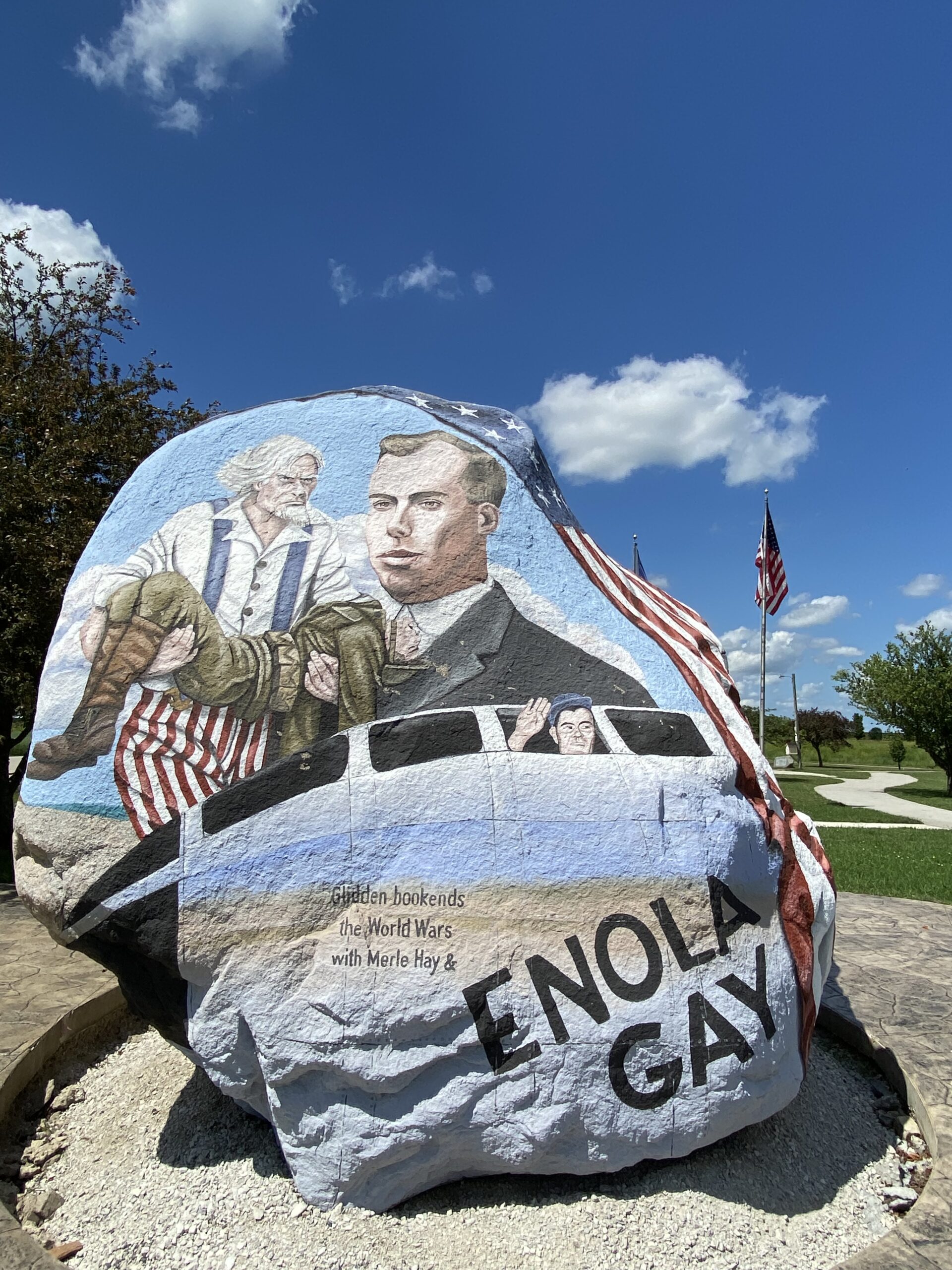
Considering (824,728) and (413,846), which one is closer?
(413,846)

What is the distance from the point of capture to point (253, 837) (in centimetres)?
338

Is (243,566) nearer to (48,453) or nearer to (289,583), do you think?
(289,583)

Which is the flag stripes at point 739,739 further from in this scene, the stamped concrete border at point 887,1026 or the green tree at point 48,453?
the green tree at point 48,453

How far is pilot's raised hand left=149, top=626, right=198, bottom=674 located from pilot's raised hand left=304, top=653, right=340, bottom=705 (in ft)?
1.86

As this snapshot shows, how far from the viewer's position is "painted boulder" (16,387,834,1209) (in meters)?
3.22

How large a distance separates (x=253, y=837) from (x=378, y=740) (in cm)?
66

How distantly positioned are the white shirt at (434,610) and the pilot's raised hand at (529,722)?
60cm

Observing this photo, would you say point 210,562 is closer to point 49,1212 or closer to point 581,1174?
point 49,1212

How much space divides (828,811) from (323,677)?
18.9 m

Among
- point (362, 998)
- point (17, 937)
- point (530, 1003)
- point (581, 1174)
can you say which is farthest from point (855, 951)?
point (17, 937)

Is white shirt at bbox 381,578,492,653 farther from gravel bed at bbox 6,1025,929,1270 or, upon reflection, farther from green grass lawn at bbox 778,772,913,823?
green grass lawn at bbox 778,772,913,823

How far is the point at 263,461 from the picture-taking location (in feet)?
14.2

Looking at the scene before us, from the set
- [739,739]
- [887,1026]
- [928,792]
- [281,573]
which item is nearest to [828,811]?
[928,792]

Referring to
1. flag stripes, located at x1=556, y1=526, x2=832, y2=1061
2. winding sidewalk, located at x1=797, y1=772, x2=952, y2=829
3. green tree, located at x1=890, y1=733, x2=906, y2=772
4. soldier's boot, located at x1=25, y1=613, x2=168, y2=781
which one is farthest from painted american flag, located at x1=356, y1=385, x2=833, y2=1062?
green tree, located at x1=890, y1=733, x2=906, y2=772
